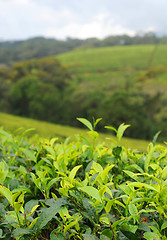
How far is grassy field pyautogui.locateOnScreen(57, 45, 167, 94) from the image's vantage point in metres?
29.2

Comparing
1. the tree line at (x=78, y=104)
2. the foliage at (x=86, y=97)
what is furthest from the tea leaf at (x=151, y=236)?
the tree line at (x=78, y=104)

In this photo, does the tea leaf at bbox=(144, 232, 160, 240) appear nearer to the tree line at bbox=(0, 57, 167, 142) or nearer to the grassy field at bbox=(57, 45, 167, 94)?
the tree line at bbox=(0, 57, 167, 142)

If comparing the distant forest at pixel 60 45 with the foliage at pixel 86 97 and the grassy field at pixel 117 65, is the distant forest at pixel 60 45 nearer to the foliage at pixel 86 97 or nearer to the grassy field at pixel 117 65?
the grassy field at pixel 117 65

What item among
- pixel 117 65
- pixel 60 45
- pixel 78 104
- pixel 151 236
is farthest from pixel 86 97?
pixel 60 45

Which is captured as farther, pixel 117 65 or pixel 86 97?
pixel 117 65

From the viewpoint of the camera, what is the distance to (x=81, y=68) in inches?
1523

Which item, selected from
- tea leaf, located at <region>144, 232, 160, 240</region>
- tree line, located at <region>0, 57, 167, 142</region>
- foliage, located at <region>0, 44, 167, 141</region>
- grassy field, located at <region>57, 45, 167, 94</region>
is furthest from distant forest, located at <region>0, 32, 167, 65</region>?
tea leaf, located at <region>144, 232, 160, 240</region>

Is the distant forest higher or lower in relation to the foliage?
higher

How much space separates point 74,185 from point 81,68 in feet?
128

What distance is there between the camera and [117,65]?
39438mm

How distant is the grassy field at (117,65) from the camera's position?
2919cm

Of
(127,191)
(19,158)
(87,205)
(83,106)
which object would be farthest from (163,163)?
(83,106)

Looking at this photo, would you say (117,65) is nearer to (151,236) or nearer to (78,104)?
(78,104)

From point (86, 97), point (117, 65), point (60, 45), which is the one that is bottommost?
point (86, 97)
